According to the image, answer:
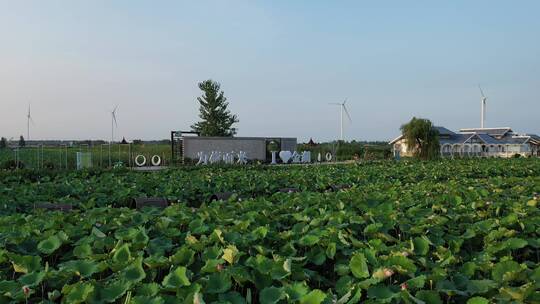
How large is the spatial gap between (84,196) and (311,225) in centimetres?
518

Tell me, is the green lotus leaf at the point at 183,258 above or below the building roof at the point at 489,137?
below

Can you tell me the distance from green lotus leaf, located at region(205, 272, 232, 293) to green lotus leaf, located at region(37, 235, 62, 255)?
3.58 ft

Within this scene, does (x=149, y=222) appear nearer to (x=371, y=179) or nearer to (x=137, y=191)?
(x=137, y=191)

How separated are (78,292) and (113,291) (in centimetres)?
13

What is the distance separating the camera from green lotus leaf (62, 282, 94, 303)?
179 cm

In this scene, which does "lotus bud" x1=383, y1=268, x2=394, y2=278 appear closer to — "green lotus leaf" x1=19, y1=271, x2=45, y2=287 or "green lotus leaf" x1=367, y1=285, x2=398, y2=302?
"green lotus leaf" x1=367, y1=285, x2=398, y2=302

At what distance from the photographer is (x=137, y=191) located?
7.67m

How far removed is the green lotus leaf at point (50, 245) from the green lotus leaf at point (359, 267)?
5.30 ft

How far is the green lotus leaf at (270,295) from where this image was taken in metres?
1.83

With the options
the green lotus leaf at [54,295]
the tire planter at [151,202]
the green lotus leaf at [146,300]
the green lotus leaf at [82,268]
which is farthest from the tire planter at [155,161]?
the green lotus leaf at [146,300]

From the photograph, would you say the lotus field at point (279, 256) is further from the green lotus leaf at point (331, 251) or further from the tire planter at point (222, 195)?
the tire planter at point (222, 195)

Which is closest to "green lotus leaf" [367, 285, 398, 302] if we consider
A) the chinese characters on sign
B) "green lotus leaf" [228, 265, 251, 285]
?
"green lotus leaf" [228, 265, 251, 285]

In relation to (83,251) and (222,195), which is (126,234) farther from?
(222,195)

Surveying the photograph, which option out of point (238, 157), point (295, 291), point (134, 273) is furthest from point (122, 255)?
point (238, 157)
